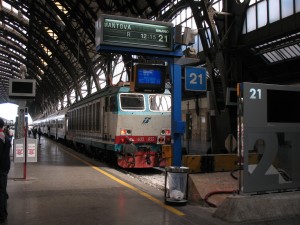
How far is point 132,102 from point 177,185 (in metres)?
7.50

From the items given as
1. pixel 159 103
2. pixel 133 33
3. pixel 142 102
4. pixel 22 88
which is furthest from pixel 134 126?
pixel 133 33

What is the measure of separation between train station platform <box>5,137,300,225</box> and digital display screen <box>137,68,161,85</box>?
254 cm

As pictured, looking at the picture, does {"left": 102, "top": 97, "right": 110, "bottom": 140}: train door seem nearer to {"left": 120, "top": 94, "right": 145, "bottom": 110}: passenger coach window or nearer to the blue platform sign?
{"left": 120, "top": 94, "right": 145, "bottom": 110}: passenger coach window

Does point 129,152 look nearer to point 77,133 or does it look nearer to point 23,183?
point 23,183

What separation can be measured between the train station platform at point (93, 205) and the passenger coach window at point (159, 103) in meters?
4.26

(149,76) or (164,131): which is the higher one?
(149,76)

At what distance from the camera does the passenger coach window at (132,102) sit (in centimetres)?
1487

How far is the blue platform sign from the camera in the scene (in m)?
9.68

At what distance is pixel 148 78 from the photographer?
9750 millimetres

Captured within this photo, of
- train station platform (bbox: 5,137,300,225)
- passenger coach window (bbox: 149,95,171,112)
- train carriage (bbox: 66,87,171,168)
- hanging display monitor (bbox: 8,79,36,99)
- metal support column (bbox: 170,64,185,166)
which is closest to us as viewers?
train station platform (bbox: 5,137,300,225)

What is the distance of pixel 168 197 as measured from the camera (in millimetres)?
7992

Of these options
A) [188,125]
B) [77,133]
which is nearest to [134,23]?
[188,125]

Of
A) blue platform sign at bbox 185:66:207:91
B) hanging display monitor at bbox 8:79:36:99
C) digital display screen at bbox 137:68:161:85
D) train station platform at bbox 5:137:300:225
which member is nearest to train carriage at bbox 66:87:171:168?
train station platform at bbox 5:137:300:225

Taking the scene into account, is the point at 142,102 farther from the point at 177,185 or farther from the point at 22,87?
the point at 177,185
